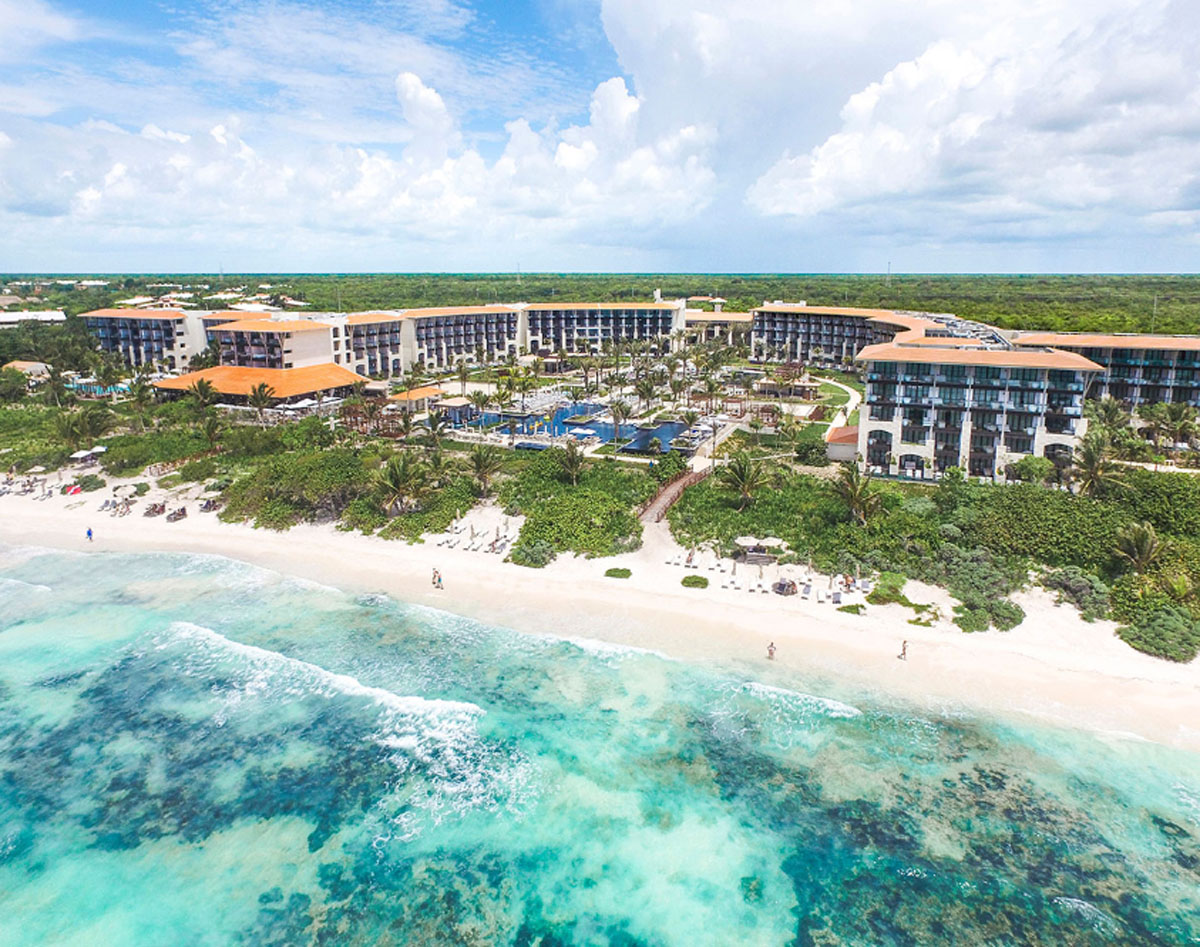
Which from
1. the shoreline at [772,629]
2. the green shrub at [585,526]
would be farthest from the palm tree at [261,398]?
the green shrub at [585,526]

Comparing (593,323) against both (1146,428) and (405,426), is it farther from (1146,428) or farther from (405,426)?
(1146,428)

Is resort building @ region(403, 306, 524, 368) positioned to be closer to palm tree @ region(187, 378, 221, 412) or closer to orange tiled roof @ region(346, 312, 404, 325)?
orange tiled roof @ region(346, 312, 404, 325)

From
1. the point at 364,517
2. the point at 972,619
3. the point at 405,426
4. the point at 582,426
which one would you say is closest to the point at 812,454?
the point at 582,426

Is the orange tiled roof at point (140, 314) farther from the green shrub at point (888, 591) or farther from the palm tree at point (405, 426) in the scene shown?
the green shrub at point (888, 591)

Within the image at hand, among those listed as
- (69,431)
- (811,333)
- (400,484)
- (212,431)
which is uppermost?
(811,333)

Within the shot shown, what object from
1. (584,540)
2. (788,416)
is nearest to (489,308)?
(788,416)

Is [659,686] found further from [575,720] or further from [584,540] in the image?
[584,540]
